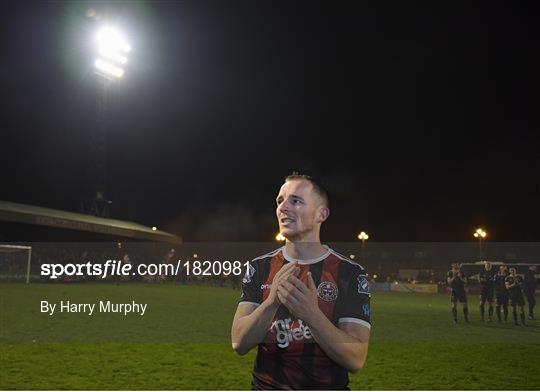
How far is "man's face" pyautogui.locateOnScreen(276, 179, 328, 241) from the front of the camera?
2.49 meters

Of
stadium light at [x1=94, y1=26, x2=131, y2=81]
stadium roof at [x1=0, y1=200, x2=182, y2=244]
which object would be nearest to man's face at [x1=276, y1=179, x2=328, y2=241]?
stadium roof at [x1=0, y1=200, x2=182, y2=244]

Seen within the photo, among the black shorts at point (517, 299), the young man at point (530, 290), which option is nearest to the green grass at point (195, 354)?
the black shorts at point (517, 299)

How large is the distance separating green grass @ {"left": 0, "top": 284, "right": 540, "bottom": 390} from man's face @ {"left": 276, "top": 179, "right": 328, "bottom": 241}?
19.7ft

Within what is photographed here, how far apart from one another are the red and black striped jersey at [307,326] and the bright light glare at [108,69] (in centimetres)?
3721

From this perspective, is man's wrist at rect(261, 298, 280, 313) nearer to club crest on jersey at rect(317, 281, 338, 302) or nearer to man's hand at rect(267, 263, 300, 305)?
man's hand at rect(267, 263, 300, 305)

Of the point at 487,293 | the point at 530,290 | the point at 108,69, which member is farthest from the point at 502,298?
the point at 108,69

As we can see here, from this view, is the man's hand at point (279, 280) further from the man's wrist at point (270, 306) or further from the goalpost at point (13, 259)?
the goalpost at point (13, 259)

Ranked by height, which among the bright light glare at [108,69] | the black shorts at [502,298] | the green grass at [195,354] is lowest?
the green grass at [195,354]

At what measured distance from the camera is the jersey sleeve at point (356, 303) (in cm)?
237

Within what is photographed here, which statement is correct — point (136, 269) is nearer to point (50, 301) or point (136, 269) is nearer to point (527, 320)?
point (50, 301)

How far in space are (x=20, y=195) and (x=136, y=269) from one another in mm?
15656

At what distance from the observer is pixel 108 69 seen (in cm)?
3681

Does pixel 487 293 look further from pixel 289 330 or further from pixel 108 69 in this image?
pixel 108 69

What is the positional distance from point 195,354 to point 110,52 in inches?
1225
